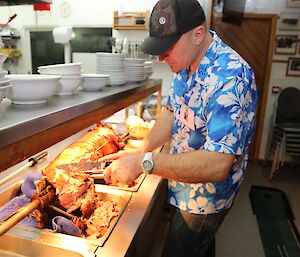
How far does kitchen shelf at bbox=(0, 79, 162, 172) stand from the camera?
2.27 ft

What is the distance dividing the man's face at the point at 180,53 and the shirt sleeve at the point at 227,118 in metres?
0.21

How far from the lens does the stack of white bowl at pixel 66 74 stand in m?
1.18

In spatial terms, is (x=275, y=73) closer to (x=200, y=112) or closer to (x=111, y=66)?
(x=111, y=66)

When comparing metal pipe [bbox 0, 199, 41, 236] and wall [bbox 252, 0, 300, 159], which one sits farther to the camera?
wall [bbox 252, 0, 300, 159]

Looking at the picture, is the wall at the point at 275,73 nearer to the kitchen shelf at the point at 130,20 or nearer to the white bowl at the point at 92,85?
the kitchen shelf at the point at 130,20

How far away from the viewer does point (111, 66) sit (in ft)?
5.47

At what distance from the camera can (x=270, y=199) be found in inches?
157

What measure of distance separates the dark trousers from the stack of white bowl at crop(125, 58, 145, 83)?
0.95 m

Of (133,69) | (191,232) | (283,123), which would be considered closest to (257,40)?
(283,123)

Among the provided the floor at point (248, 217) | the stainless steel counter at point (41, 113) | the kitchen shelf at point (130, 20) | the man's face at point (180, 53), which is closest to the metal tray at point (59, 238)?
the stainless steel counter at point (41, 113)

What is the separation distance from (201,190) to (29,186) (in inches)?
34.4

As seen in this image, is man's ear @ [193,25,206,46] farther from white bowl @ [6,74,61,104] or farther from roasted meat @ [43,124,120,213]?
roasted meat @ [43,124,120,213]

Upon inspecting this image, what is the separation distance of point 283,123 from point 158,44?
4.30 meters

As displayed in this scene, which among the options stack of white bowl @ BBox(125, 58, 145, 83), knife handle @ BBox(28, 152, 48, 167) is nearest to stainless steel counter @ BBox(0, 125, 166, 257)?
knife handle @ BBox(28, 152, 48, 167)
